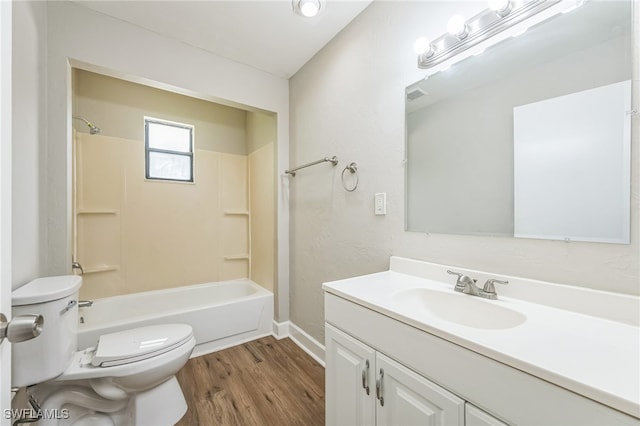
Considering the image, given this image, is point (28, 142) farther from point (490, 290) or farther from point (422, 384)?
point (490, 290)

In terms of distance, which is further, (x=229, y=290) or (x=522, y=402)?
(x=229, y=290)

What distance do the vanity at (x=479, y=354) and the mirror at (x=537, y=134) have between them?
0.81 ft

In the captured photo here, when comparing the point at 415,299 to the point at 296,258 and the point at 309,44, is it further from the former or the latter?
the point at 309,44

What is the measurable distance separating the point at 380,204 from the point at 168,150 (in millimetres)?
2420

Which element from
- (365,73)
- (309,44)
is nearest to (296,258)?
(365,73)

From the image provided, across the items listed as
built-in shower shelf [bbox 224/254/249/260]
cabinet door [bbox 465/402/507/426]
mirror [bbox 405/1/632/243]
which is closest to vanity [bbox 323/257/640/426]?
cabinet door [bbox 465/402/507/426]

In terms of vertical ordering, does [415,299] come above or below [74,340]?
above

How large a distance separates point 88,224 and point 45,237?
2.93 ft

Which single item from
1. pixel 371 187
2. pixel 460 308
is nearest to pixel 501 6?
pixel 371 187

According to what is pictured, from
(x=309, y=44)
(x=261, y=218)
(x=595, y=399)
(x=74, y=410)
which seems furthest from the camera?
(x=261, y=218)

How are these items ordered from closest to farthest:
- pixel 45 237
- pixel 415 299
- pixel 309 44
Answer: pixel 415 299 < pixel 45 237 < pixel 309 44

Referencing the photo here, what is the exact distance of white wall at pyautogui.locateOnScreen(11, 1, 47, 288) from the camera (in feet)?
3.89

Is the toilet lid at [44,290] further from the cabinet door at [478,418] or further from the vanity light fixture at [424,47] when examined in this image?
the vanity light fixture at [424,47]

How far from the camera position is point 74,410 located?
1290 millimetres
